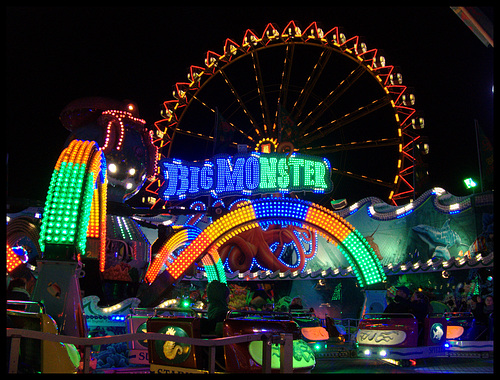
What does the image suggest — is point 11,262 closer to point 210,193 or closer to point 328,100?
point 210,193

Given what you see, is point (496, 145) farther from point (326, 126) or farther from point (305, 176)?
point (326, 126)

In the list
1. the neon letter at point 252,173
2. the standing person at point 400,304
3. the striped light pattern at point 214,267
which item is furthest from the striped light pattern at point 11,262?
the neon letter at point 252,173

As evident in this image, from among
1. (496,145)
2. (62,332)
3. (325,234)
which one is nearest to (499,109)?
(496,145)

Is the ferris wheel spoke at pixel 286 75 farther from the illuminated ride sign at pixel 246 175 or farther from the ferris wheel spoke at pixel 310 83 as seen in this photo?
the illuminated ride sign at pixel 246 175

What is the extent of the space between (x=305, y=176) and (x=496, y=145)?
A: 40.2 feet

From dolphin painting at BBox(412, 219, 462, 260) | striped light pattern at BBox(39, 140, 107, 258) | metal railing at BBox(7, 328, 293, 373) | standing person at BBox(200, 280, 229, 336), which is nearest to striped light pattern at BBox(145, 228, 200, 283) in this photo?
striped light pattern at BBox(39, 140, 107, 258)

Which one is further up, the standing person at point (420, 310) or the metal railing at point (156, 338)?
the metal railing at point (156, 338)

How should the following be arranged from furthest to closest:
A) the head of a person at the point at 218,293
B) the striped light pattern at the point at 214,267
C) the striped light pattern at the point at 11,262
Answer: the striped light pattern at the point at 214,267 < the striped light pattern at the point at 11,262 < the head of a person at the point at 218,293

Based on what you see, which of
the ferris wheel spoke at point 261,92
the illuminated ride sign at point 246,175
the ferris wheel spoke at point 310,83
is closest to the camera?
the illuminated ride sign at point 246,175

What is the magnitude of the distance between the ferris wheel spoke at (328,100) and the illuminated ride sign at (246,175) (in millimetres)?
7299

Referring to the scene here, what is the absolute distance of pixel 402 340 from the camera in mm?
9070

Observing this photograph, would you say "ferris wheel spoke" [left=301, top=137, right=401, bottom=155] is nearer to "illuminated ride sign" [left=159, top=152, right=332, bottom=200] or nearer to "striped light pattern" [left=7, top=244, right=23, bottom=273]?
"illuminated ride sign" [left=159, top=152, right=332, bottom=200]

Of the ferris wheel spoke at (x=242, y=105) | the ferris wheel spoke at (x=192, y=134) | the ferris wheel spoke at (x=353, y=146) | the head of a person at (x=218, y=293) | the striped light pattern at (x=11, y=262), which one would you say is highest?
the ferris wheel spoke at (x=242, y=105)

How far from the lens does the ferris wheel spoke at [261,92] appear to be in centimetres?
2387
